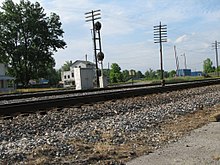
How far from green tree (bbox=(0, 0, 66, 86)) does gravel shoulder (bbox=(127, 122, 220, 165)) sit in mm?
67627

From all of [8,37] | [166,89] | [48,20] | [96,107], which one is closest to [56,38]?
[48,20]

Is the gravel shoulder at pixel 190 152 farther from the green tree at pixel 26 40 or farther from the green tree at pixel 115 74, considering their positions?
the green tree at pixel 115 74

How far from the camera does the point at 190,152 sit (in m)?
6.59

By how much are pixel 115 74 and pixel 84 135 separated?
88.4 meters

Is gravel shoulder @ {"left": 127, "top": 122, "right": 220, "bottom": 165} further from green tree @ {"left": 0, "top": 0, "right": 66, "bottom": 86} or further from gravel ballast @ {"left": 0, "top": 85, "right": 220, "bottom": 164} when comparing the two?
green tree @ {"left": 0, "top": 0, "right": 66, "bottom": 86}

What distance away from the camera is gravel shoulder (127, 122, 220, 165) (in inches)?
236

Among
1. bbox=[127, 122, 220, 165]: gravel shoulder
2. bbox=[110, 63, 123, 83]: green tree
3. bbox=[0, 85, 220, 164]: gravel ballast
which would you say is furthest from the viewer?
bbox=[110, 63, 123, 83]: green tree

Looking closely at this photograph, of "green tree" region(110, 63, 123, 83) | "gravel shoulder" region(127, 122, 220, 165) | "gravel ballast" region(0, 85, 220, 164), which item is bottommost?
"gravel shoulder" region(127, 122, 220, 165)

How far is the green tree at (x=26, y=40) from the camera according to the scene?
73.1m

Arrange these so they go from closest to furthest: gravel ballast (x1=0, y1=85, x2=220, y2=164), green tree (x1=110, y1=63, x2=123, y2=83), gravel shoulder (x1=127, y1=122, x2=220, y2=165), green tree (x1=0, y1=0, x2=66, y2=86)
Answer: gravel shoulder (x1=127, y1=122, x2=220, y2=165) → gravel ballast (x1=0, y1=85, x2=220, y2=164) → green tree (x1=0, y1=0, x2=66, y2=86) → green tree (x1=110, y1=63, x2=123, y2=83)

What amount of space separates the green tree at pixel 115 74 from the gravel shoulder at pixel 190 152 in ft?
275

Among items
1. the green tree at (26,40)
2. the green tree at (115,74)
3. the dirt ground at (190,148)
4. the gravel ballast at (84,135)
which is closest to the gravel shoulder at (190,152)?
the dirt ground at (190,148)

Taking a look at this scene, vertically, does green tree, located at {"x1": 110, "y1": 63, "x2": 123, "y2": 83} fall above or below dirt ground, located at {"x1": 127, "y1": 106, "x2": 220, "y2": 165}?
above

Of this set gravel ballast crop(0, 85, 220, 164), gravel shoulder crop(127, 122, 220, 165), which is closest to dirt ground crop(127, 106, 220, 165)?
gravel shoulder crop(127, 122, 220, 165)
